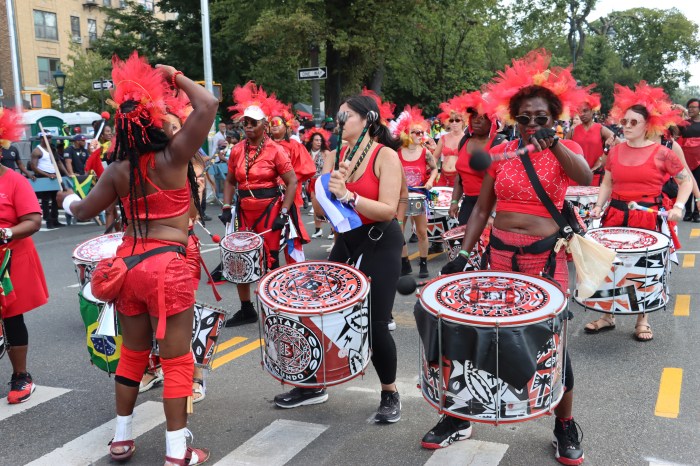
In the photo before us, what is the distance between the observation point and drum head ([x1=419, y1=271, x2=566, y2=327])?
2.90 m

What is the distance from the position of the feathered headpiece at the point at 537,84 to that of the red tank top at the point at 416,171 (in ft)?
16.7

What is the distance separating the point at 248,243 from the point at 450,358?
11.5 feet

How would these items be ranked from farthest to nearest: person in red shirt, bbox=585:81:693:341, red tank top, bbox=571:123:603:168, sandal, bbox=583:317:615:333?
red tank top, bbox=571:123:603:168 < sandal, bbox=583:317:615:333 < person in red shirt, bbox=585:81:693:341

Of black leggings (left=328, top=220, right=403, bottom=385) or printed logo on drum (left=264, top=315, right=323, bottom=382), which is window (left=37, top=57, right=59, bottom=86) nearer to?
black leggings (left=328, top=220, right=403, bottom=385)

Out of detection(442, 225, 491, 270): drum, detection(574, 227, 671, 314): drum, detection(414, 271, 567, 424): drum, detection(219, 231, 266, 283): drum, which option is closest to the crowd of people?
detection(414, 271, 567, 424): drum

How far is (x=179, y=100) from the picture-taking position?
3695 mm

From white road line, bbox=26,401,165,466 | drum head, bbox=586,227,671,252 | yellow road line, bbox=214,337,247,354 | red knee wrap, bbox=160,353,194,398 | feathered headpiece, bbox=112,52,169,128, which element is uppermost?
feathered headpiece, bbox=112,52,169,128

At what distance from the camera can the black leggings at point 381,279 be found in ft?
12.9

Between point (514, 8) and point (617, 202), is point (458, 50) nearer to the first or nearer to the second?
point (514, 8)

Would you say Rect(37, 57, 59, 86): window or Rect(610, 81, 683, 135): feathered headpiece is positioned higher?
Rect(37, 57, 59, 86): window

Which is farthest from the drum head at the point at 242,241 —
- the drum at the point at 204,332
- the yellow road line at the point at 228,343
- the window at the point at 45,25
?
the window at the point at 45,25

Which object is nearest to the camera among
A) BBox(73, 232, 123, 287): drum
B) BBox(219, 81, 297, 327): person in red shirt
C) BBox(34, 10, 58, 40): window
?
BBox(73, 232, 123, 287): drum

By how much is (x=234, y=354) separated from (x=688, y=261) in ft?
21.1

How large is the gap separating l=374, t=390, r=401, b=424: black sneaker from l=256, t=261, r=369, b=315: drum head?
875 mm
